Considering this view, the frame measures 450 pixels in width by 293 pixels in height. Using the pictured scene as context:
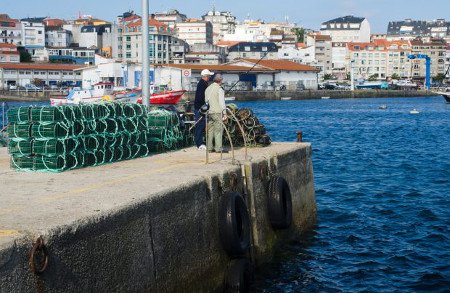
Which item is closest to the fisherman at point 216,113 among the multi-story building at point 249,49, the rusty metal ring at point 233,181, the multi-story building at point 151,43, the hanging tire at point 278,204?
the hanging tire at point 278,204

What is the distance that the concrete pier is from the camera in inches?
289

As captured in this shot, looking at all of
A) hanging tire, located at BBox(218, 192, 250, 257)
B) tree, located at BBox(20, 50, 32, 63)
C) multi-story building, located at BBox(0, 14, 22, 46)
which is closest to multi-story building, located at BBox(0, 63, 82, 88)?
tree, located at BBox(20, 50, 32, 63)

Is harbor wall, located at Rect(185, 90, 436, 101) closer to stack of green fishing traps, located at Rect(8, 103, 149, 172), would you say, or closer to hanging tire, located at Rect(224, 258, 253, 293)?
stack of green fishing traps, located at Rect(8, 103, 149, 172)

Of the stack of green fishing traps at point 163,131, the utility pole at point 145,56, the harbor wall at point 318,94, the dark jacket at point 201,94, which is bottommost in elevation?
the harbor wall at point 318,94

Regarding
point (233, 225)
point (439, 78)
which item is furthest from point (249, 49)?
point (233, 225)

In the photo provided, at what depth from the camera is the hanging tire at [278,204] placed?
43.0 ft

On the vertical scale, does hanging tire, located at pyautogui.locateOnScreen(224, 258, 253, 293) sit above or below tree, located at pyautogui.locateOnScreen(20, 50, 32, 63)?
below

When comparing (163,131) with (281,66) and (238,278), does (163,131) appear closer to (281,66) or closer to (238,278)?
(238,278)

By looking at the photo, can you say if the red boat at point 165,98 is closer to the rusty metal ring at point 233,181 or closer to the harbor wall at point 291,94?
the rusty metal ring at point 233,181

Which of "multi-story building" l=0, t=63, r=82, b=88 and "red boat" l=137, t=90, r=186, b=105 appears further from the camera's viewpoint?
"multi-story building" l=0, t=63, r=82, b=88

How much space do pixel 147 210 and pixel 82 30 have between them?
164420 mm

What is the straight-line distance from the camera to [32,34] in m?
159

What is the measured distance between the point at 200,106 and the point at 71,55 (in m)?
143

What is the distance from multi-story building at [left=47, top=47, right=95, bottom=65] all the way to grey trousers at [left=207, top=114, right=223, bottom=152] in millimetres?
138710
